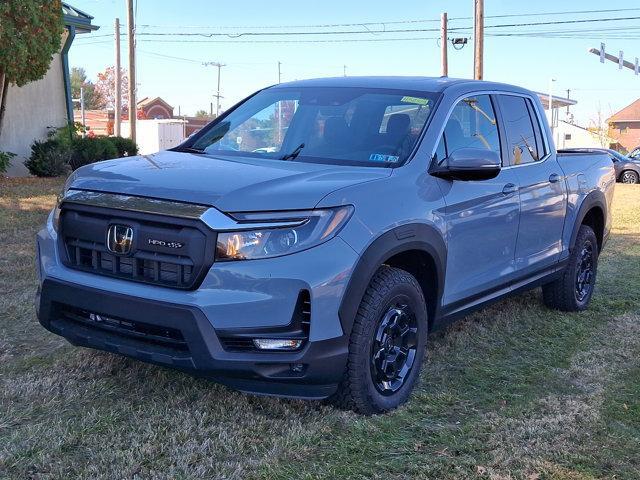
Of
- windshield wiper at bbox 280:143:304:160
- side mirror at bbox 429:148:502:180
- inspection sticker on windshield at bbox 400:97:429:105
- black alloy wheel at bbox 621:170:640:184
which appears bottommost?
black alloy wheel at bbox 621:170:640:184

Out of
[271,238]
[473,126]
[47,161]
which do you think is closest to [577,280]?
[473,126]

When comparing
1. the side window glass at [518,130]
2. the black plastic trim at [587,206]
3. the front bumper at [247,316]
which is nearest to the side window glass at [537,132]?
the side window glass at [518,130]

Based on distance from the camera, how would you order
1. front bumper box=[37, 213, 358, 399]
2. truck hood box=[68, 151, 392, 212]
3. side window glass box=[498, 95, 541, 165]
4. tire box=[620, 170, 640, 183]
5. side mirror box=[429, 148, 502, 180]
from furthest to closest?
1. tire box=[620, 170, 640, 183]
2. side window glass box=[498, 95, 541, 165]
3. side mirror box=[429, 148, 502, 180]
4. truck hood box=[68, 151, 392, 212]
5. front bumper box=[37, 213, 358, 399]

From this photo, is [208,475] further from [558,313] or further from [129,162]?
[558,313]

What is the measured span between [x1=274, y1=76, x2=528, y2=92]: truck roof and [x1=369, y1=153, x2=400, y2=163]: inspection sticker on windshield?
0.69m

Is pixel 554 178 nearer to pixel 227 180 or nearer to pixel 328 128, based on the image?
pixel 328 128

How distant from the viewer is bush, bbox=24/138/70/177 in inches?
619

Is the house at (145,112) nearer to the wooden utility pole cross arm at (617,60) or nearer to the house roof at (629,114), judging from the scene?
the wooden utility pole cross arm at (617,60)

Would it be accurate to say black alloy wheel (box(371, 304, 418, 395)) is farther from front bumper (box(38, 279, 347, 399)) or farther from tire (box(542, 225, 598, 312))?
tire (box(542, 225, 598, 312))

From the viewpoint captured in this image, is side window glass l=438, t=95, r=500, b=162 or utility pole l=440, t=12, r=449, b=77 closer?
side window glass l=438, t=95, r=500, b=162

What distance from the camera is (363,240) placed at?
3.55 m

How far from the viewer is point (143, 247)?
3488 mm

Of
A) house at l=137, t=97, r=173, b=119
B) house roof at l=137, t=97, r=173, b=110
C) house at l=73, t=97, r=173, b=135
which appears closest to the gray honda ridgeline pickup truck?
house at l=73, t=97, r=173, b=135

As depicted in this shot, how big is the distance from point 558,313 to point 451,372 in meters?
2.08
